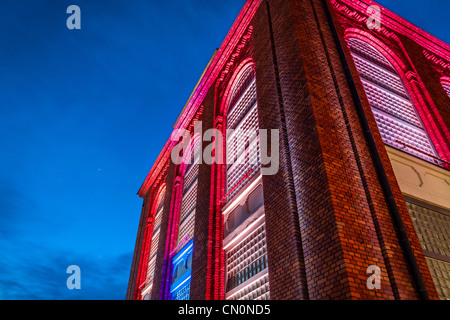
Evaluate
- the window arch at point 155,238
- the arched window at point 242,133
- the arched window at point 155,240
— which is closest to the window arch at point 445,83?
the arched window at point 242,133

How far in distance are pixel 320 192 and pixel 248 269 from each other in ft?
11.7

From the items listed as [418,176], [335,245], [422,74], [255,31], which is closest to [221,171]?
[255,31]

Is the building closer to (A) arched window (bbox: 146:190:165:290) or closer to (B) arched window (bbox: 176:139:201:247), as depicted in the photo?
(B) arched window (bbox: 176:139:201:247)

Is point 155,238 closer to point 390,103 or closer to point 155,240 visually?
point 155,240

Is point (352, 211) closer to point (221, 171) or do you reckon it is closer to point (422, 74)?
point (221, 171)

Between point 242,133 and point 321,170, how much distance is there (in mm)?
5581

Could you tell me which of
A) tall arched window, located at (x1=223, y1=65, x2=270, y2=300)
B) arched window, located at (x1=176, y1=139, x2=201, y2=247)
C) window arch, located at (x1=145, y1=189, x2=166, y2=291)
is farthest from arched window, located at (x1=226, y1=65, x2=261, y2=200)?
window arch, located at (x1=145, y1=189, x2=166, y2=291)

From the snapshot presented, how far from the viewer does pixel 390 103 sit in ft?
34.6

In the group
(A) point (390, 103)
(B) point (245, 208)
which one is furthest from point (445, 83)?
(B) point (245, 208)

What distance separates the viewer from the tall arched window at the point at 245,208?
794 cm

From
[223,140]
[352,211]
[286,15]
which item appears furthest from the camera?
[223,140]

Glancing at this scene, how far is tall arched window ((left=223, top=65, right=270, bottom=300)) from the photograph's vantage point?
794cm

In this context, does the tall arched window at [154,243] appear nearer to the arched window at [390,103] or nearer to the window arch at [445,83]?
the arched window at [390,103]

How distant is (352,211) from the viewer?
5512mm
